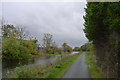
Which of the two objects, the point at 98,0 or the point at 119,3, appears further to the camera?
the point at 98,0

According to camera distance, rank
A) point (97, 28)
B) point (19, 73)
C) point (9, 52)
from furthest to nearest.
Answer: point (9, 52) → point (97, 28) → point (19, 73)

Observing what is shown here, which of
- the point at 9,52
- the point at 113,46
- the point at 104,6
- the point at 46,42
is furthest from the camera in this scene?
the point at 46,42

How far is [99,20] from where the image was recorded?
622cm

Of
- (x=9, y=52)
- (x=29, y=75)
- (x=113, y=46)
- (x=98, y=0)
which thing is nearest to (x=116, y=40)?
(x=113, y=46)

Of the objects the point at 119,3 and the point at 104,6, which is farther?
the point at 104,6

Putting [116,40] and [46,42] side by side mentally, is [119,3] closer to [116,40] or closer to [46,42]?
[116,40]

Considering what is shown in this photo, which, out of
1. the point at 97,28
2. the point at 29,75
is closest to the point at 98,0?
the point at 97,28

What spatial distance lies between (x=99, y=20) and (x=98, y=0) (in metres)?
0.98

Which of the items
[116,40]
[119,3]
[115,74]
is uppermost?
[119,3]

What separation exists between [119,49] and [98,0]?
2.48 m

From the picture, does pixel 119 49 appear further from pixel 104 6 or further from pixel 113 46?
pixel 104 6

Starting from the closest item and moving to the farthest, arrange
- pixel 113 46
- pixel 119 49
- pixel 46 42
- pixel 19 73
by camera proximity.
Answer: pixel 119 49, pixel 113 46, pixel 19 73, pixel 46 42

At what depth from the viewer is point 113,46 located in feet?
16.5

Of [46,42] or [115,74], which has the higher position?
[46,42]
